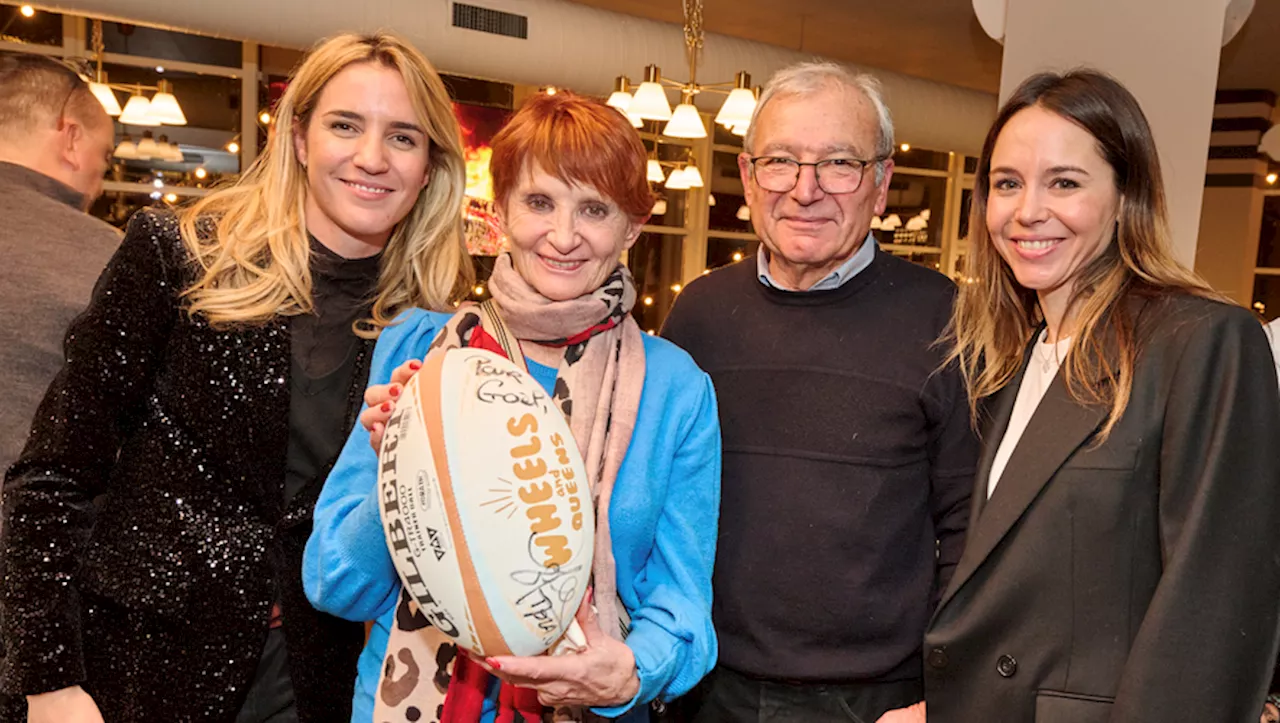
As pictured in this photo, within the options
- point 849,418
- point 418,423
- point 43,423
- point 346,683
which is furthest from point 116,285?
point 849,418

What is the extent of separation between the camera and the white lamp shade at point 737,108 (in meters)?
4.98

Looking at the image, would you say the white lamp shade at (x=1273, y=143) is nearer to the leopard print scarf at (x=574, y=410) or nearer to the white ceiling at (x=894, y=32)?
the white ceiling at (x=894, y=32)

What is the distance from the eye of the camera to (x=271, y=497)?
1.56 m

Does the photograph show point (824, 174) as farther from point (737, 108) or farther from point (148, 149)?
point (148, 149)

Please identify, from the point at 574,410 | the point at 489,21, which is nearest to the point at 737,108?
the point at 489,21

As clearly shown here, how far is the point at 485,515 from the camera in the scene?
118 centimetres

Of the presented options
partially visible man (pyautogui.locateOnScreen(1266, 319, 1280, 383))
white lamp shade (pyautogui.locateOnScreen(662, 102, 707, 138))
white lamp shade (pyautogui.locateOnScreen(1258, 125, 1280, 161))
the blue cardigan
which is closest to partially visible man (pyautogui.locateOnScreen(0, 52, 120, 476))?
the blue cardigan

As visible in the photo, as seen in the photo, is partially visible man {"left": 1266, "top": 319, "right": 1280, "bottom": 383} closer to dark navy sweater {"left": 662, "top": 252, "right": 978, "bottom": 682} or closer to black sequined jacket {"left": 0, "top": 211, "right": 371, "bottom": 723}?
dark navy sweater {"left": 662, "top": 252, "right": 978, "bottom": 682}

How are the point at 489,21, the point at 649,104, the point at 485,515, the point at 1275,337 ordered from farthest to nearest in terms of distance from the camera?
the point at 489,21 < the point at 649,104 < the point at 1275,337 < the point at 485,515

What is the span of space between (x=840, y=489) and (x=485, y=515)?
0.77 m

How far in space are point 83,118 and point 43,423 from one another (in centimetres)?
143

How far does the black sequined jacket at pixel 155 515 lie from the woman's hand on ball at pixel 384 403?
11.4 inches

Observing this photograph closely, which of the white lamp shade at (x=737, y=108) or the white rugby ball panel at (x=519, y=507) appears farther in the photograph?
the white lamp shade at (x=737, y=108)

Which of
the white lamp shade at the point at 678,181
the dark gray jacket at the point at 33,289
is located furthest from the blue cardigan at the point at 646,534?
the white lamp shade at the point at 678,181
